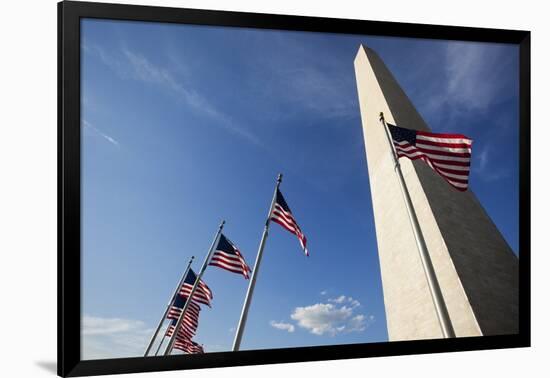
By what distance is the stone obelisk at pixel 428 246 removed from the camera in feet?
28.6

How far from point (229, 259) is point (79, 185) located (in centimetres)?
349

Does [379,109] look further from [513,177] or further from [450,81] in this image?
[513,177]

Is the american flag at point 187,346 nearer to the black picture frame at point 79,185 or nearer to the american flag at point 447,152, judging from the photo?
the black picture frame at point 79,185

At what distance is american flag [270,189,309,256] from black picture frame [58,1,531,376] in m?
2.27

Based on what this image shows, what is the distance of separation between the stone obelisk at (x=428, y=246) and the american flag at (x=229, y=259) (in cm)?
344

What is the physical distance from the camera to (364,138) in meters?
14.5

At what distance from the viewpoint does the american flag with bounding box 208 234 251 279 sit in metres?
8.47

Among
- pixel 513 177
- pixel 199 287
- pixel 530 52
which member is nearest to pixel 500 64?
pixel 530 52

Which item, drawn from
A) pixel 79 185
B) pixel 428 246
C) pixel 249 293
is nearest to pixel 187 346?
pixel 249 293

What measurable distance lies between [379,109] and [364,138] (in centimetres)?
172

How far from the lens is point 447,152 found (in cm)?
680

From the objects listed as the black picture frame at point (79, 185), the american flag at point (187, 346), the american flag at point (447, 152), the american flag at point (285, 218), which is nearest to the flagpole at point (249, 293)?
the american flag at point (285, 218)

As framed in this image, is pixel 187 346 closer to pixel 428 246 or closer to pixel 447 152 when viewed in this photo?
pixel 428 246

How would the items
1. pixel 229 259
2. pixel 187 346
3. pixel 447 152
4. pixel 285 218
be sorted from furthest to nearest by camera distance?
1. pixel 187 346
2. pixel 229 259
3. pixel 285 218
4. pixel 447 152
